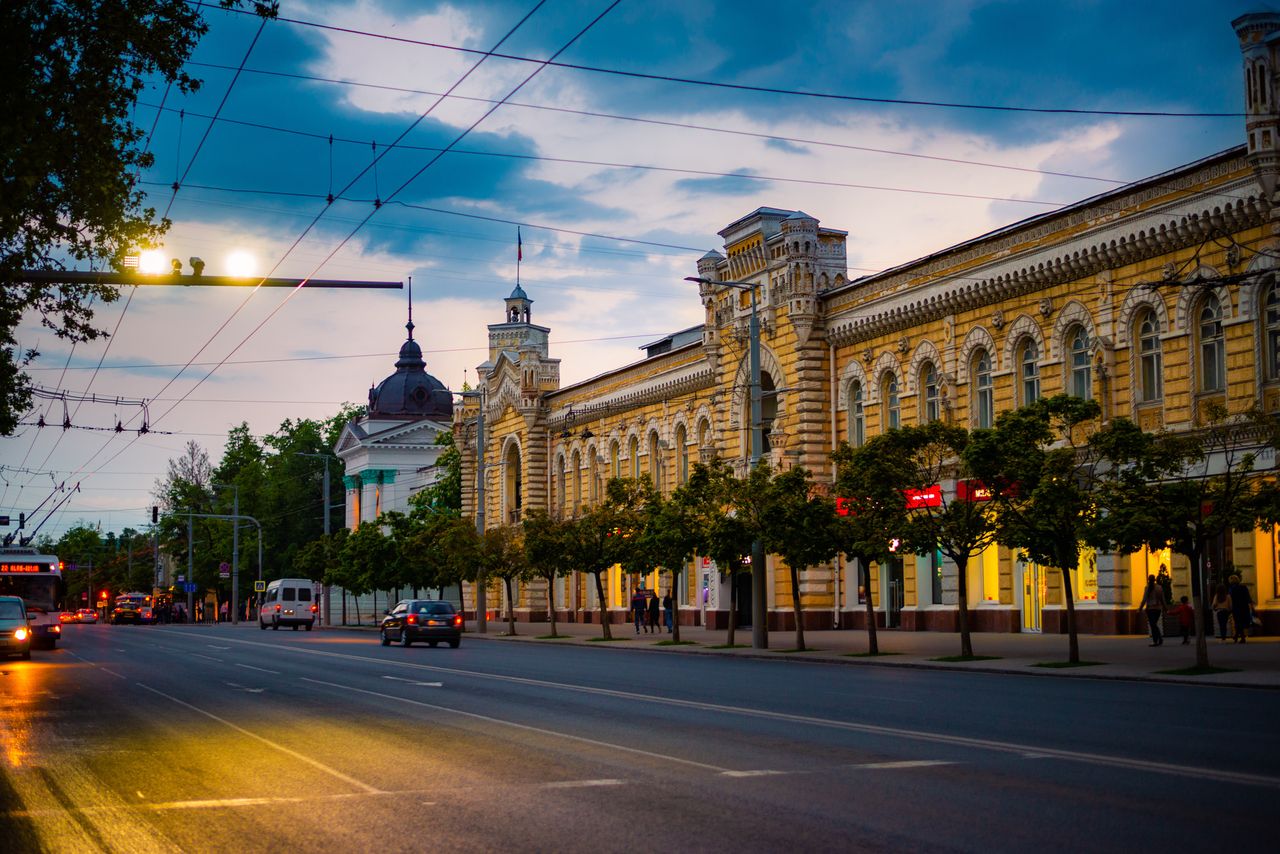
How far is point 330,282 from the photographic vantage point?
71.6 feet

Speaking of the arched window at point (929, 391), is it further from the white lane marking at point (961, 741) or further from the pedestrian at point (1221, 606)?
the white lane marking at point (961, 741)

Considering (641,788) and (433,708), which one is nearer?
(641,788)

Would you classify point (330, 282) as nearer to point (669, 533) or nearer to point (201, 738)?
point (201, 738)

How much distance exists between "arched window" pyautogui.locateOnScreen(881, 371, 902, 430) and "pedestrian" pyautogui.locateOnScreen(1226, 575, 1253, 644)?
15231mm

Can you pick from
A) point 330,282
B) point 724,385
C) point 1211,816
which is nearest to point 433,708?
point 330,282

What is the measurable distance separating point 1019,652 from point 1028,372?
10207 mm

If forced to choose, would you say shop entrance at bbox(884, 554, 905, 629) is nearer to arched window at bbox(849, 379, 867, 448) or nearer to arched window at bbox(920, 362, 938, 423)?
arched window at bbox(849, 379, 867, 448)

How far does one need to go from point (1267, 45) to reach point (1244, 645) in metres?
12.9

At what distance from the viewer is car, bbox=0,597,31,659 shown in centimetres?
3738

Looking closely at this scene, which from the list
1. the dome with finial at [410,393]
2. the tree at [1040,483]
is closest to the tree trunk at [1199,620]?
the tree at [1040,483]

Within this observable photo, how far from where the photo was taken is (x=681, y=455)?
59.4 m

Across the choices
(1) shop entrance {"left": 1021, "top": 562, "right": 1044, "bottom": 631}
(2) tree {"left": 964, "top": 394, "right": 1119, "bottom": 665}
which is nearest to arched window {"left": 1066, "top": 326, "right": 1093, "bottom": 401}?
(1) shop entrance {"left": 1021, "top": 562, "right": 1044, "bottom": 631}

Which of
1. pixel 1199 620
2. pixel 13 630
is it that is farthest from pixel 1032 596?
pixel 13 630

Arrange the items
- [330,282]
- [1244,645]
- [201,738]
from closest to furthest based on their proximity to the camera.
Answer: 1. [201,738]
2. [330,282]
3. [1244,645]
